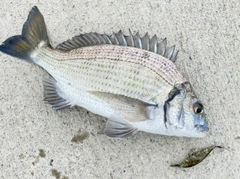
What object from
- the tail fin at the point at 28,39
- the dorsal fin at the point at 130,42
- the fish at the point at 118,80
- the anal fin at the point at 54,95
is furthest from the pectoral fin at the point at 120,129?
the tail fin at the point at 28,39

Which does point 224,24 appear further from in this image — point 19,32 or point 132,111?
point 19,32

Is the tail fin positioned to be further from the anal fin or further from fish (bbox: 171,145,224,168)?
fish (bbox: 171,145,224,168)

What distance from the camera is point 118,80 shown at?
243 centimetres

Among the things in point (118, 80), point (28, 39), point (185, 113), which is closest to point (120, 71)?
point (118, 80)

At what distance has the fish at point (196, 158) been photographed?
8.60 ft

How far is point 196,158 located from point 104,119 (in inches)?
26.2

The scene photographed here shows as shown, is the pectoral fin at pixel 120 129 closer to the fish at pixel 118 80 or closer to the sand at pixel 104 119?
the fish at pixel 118 80

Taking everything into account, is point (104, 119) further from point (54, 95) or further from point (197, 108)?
point (197, 108)

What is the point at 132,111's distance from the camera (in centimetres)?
240

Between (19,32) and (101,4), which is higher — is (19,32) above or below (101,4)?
below

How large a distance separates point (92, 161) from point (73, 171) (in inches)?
5.7

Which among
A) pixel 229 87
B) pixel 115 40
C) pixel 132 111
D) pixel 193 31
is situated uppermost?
pixel 193 31

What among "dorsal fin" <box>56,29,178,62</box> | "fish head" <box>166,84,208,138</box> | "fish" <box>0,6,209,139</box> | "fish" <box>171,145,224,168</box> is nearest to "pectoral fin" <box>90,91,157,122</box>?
"fish" <box>0,6,209,139</box>

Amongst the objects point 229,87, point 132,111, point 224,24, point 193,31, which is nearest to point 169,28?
point 193,31
